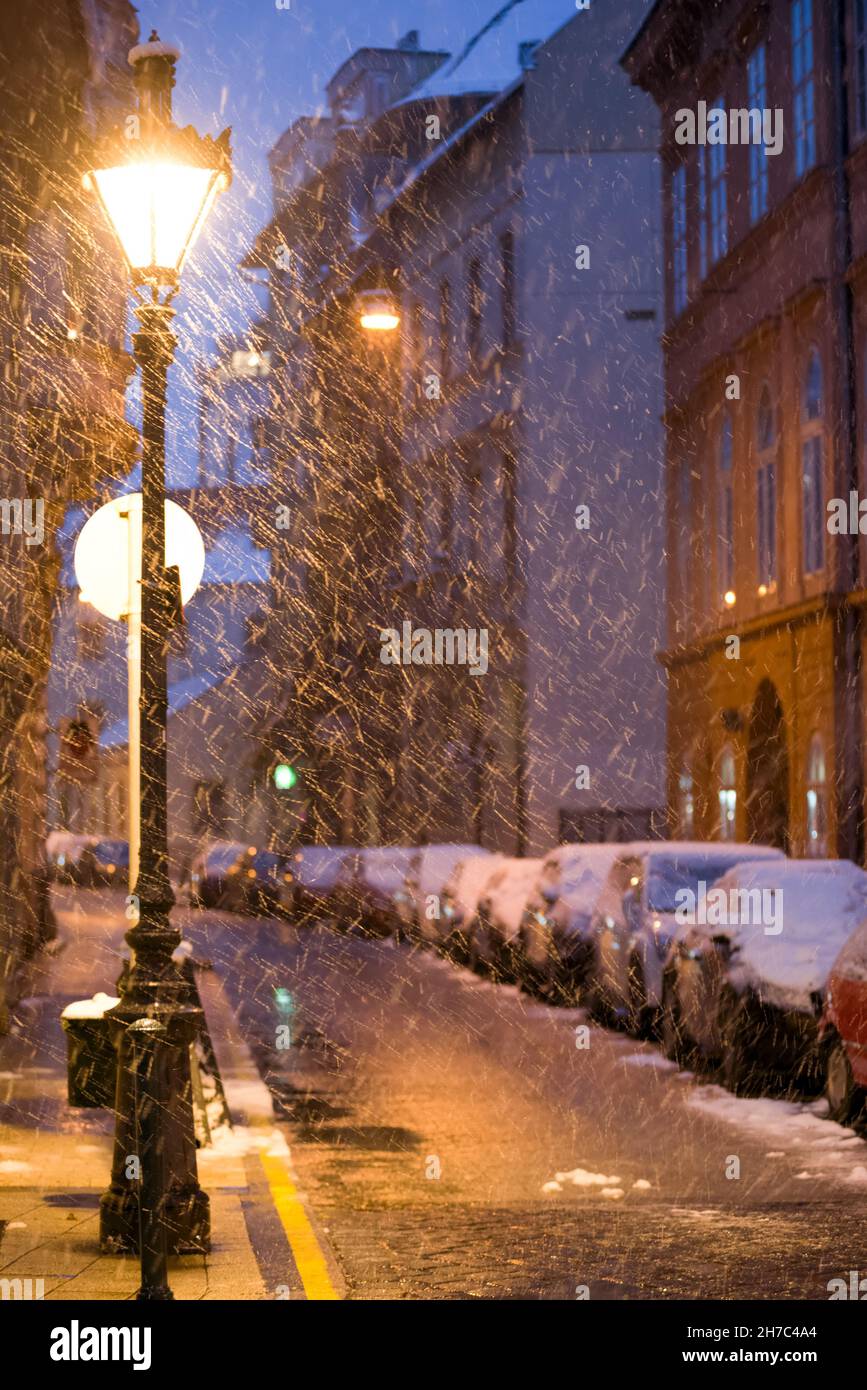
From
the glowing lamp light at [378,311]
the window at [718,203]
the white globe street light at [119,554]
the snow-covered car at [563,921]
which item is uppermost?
the window at [718,203]

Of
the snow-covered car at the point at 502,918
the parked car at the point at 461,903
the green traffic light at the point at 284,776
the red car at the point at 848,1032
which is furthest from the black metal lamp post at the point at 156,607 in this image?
the green traffic light at the point at 284,776

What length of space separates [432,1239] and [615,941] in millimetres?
9878

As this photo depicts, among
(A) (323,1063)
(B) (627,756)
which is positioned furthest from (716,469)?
(A) (323,1063)

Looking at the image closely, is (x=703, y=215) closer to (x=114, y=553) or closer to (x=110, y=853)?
(x=114, y=553)

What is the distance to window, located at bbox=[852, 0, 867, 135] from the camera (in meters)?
27.5

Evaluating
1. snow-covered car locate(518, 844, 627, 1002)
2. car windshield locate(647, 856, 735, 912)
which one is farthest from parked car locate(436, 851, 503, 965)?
car windshield locate(647, 856, 735, 912)

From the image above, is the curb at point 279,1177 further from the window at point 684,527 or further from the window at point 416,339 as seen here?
the window at point 416,339

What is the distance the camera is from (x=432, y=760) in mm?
46906

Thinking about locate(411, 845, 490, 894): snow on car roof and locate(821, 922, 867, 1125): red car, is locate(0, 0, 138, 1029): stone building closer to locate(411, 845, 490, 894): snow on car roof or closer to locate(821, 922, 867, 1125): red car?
locate(411, 845, 490, 894): snow on car roof

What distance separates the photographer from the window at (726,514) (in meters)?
33.8

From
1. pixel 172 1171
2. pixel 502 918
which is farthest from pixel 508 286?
pixel 172 1171

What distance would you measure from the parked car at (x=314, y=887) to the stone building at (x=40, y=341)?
44.7 feet

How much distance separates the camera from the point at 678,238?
122 feet

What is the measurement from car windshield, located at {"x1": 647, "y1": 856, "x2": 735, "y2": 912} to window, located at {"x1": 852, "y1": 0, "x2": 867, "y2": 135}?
11.4 meters
